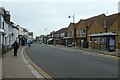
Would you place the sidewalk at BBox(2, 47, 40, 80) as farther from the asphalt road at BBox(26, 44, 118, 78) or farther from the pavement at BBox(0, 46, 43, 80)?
the asphalt road at BBox(26, 44, 118, 78)

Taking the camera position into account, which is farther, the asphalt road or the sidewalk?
the asphalt road

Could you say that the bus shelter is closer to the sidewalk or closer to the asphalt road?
the asphalt road

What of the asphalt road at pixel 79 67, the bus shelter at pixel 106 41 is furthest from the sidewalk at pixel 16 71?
the bus shelter at pixel 106 41

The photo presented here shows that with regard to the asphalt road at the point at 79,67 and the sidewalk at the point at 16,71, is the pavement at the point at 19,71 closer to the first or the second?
the sidewalk at the point at 16,71

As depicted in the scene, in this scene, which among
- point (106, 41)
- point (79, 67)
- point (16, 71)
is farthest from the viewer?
point (106, 41)

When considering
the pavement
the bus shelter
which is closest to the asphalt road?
the pavement

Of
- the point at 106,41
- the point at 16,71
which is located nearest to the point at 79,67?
the point at 16,71

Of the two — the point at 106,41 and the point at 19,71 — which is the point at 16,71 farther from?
the point at 106,41

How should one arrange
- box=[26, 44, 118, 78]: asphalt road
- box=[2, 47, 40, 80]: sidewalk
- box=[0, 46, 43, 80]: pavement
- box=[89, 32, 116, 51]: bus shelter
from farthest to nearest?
box=[89, 32, 116, 51]: bus shelter, box=[26, 44, 118, 78]: asphalt road, box=[2, 47, 40, 80]: sidewalk, box=[0, 46, 43, 80]: pavement

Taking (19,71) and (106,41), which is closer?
(19,71)

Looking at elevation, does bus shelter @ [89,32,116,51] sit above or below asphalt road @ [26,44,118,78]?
above

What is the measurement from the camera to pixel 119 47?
44.9 metres

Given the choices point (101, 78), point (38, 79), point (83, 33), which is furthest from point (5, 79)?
point (83, 33)

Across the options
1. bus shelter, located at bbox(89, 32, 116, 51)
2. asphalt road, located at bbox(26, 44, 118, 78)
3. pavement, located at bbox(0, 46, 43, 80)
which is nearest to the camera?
pavement, located at bbox(0, 46, 43, 80)
